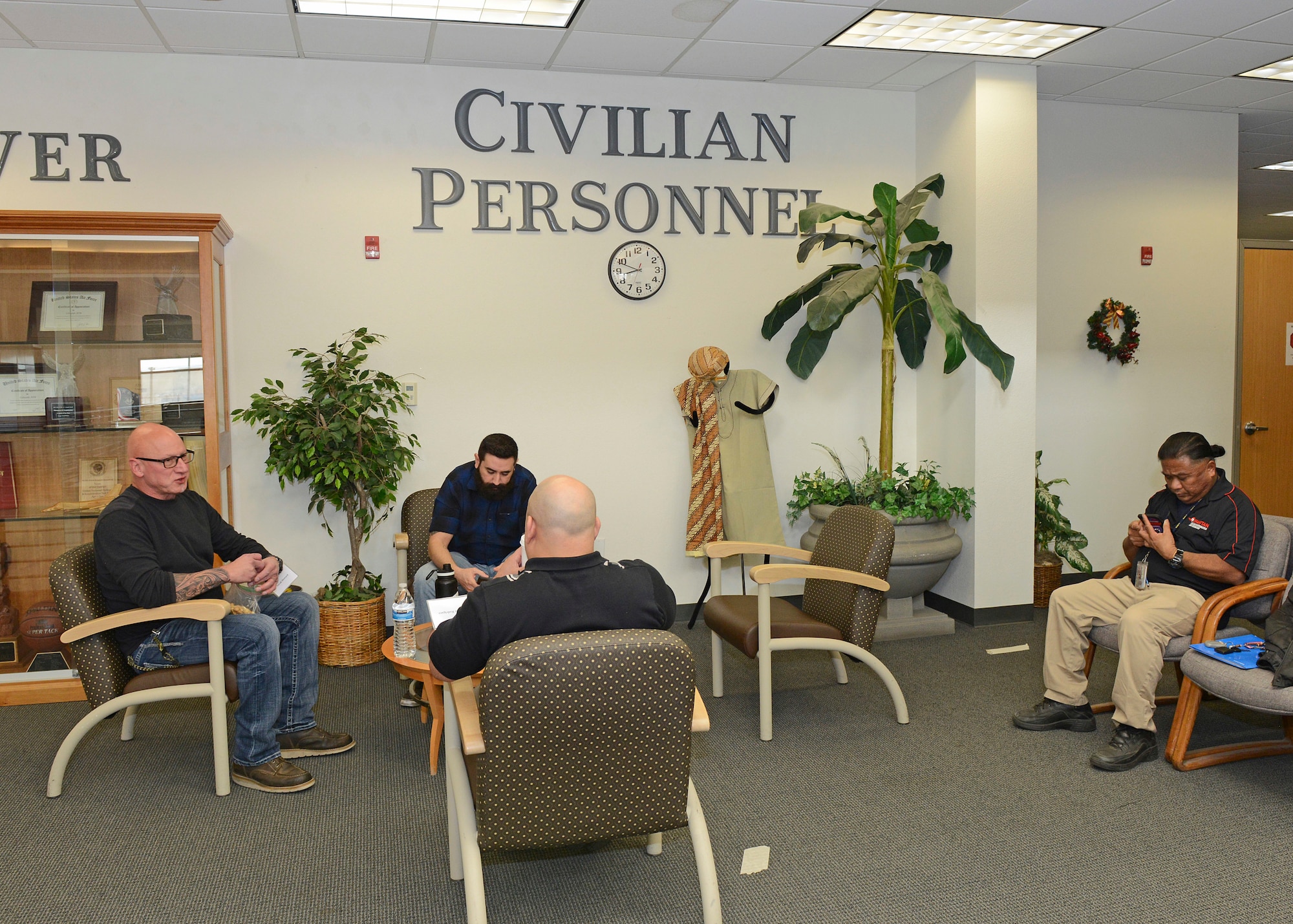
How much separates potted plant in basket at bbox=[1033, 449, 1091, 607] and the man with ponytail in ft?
6.31

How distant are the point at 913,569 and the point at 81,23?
480 centimetres

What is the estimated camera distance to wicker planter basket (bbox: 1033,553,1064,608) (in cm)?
579

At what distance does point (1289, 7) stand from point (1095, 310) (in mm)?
2055

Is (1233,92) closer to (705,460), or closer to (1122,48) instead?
(1122,48)

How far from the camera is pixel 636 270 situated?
5438 mm

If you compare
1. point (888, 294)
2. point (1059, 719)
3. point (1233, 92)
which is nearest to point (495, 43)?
point (888, 294)

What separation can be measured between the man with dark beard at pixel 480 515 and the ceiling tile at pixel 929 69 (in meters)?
3.10

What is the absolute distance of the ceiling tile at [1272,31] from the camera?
15.0ft

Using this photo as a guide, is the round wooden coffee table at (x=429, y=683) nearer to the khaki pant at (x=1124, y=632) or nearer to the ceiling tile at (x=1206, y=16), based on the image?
the khaki pant at (x=1124, y=632)

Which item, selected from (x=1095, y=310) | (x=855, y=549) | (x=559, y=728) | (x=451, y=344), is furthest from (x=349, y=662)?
(x=1095, y=310)

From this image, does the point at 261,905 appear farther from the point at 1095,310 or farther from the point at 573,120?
the point at 1095,310

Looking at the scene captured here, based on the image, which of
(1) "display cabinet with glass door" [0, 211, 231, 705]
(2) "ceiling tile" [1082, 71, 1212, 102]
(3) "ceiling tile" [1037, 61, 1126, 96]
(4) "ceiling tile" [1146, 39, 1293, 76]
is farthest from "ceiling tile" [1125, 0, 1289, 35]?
(1) "display cabinet with glass door" [0, 211, 231, 705]

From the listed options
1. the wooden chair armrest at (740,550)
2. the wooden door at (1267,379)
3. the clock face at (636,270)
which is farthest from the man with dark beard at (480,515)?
the wooden door at (1267,379)

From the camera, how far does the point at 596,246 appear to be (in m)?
5.39
